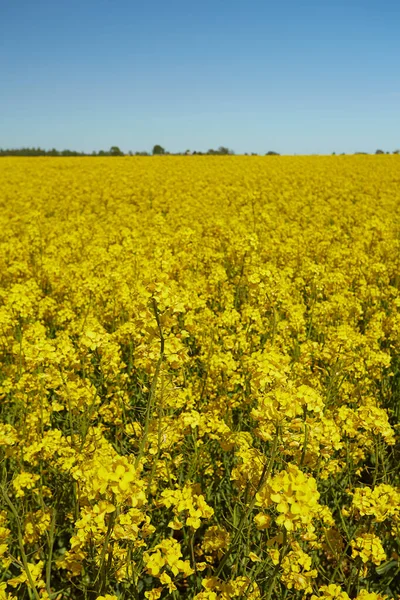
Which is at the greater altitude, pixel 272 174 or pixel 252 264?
pixel 272 174

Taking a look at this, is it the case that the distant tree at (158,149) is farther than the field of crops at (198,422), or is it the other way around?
the distant tree at (158,149)

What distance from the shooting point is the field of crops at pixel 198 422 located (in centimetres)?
189

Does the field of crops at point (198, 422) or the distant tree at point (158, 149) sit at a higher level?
the distant tree at point (158, 149)

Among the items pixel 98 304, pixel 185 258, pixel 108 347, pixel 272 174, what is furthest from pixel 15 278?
pixel 272 174

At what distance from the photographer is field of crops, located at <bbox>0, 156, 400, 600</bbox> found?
189cm

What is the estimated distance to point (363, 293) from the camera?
5.77m

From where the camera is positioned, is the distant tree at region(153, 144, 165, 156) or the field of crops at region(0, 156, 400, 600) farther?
the distant tree at region(153, 144, 165, 156)

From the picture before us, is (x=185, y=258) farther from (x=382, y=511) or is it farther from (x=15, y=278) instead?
(x=382, y=511)

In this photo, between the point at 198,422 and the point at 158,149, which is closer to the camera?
the point at 198,422

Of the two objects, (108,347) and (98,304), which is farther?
(98,304)

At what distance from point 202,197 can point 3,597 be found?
1260 centimetres

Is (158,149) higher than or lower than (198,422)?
higher

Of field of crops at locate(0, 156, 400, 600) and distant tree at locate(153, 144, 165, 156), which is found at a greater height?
distant tree at locate(153, 144, 165, 156)

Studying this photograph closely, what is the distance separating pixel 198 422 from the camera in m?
2.40
